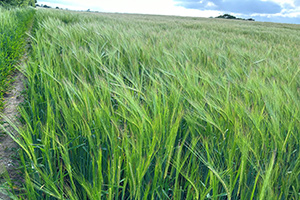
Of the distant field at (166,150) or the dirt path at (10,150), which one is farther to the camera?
the dirt path at (10,150)

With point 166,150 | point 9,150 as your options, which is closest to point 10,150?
point 9,150

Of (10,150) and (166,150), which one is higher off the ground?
(166,150)

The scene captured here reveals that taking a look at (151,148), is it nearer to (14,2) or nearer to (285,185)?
(285,185)

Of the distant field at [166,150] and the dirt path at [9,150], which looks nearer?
the distant field at [166,150]

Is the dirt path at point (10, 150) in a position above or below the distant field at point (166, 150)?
below

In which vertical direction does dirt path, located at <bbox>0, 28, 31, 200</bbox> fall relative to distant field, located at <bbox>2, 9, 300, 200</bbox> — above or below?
below

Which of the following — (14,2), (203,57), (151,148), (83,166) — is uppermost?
(14,2)

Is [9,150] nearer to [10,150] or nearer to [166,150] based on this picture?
[10,150]

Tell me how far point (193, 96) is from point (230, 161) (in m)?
0.30

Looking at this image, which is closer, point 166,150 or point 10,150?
point 166,150

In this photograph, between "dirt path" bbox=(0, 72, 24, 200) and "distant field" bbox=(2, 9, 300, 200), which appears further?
"dirt path" bbox=(0, 72, 24, 200)

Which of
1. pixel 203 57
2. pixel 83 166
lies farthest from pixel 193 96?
pixel 203 57

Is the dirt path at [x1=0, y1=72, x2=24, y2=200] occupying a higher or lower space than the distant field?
lower

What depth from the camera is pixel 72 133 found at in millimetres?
645
